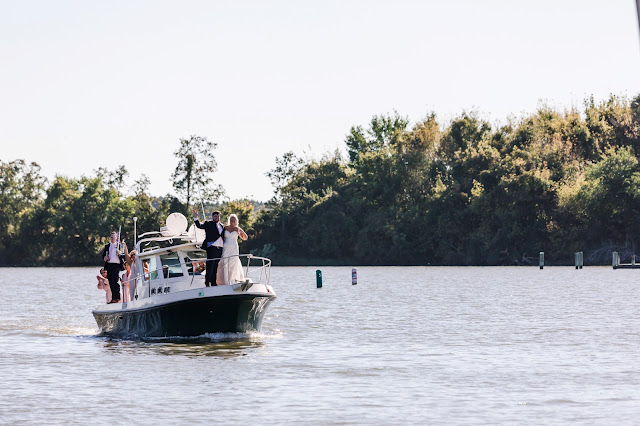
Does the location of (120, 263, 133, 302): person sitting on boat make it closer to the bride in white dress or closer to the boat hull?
the boat hull

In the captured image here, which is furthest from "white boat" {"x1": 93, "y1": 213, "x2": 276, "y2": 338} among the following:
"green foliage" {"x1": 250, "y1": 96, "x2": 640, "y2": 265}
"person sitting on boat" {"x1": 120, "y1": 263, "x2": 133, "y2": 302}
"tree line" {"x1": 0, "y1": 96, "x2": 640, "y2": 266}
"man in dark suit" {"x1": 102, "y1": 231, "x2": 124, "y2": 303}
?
"green foliage" {"x1": 250, "y1": 96, "x2": 640, "y2": 265}

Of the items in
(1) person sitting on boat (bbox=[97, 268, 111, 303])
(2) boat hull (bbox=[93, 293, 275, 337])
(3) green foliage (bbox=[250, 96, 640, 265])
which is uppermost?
(3) green foliage (bbox=[250, 96, 640, 265])

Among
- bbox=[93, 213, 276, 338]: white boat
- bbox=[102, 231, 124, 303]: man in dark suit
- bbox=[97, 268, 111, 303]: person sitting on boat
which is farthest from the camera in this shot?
bbox=[97, 268, 111, 303]: person sitting on boat

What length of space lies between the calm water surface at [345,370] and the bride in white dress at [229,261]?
1.55m

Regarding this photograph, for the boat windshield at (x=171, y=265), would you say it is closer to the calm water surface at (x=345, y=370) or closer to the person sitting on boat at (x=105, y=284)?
the calm water surface at (x=345, y=370)

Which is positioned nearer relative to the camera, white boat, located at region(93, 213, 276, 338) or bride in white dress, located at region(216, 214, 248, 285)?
bride in white dress, located at region(216, 214, 248, 285)

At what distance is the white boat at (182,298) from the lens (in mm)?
26469

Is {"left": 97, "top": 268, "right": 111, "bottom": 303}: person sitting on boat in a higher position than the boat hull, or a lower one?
higher

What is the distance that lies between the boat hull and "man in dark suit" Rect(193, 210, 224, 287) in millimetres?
594

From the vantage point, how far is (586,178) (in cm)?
10288

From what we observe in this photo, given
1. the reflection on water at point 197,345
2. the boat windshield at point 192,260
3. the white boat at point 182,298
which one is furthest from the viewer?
the boat windshield at point 192,260

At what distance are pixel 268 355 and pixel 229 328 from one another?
2.96 m

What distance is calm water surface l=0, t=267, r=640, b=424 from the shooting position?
16.3 meters

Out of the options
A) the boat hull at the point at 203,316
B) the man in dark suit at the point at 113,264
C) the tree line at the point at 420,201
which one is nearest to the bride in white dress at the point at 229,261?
the boat hull at the point at 203,316
